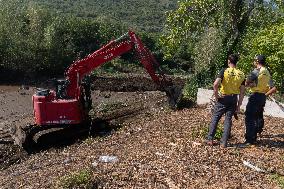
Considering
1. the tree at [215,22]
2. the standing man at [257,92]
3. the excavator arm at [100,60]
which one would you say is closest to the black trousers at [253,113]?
the standing man at [257,92]

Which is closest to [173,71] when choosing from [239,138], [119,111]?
[119,111]

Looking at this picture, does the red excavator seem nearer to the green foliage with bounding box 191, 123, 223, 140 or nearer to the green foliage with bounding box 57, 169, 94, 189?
the green foliage with bounding box 191, 123, 223, 140

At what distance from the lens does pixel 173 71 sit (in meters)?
44.9

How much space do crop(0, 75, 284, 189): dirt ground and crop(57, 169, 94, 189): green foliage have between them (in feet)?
0.20

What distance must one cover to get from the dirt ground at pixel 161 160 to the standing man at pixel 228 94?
0.40 meters

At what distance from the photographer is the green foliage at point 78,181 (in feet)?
22.6

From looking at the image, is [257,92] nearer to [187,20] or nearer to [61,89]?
[61,89]

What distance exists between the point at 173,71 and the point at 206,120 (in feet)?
106

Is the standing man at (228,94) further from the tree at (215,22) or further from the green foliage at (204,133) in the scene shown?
the tree at (215,22)

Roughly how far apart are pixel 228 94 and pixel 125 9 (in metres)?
91.6

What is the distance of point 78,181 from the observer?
6938 millimetres

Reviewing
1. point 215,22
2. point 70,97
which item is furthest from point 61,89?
point 215,22

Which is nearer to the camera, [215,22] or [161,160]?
[161,160]

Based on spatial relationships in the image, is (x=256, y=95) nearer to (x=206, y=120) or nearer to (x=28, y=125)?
(x=206, y=120)
